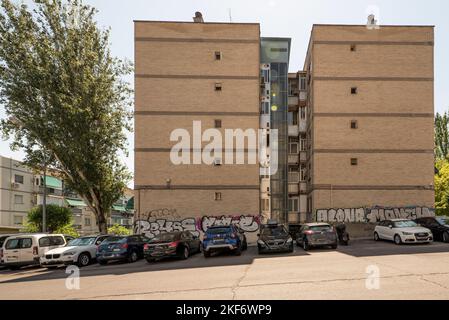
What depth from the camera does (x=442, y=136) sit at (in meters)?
46.4

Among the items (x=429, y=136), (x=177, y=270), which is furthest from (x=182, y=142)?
(x=429, y=136)

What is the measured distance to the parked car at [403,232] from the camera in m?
Answer: 20.0

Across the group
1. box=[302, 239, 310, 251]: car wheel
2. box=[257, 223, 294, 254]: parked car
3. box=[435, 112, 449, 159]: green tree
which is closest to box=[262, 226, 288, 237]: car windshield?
box=[257, 223, 294, 254]: parked car

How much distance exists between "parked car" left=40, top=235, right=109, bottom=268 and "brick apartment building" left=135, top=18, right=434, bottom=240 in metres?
8.12

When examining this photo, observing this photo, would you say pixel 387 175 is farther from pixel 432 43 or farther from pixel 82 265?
pixel 82 265

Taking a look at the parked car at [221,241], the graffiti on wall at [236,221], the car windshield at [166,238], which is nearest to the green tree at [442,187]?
the graffiti on wall at [236,221]

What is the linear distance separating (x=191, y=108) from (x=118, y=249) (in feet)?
44.3

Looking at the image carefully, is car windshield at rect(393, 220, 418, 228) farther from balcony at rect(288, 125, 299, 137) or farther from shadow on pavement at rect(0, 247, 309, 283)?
balcony at rect(288, 125, 299, 137)

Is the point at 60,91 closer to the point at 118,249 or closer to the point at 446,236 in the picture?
the point at 118,249

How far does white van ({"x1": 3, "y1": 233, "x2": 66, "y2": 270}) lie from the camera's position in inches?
760

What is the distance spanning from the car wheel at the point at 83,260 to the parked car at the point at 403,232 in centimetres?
1604

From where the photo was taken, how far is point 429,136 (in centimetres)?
2939

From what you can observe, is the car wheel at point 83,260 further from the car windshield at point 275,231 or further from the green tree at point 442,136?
the green tree at point 442,136

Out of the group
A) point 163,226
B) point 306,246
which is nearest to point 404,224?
point 306,246
